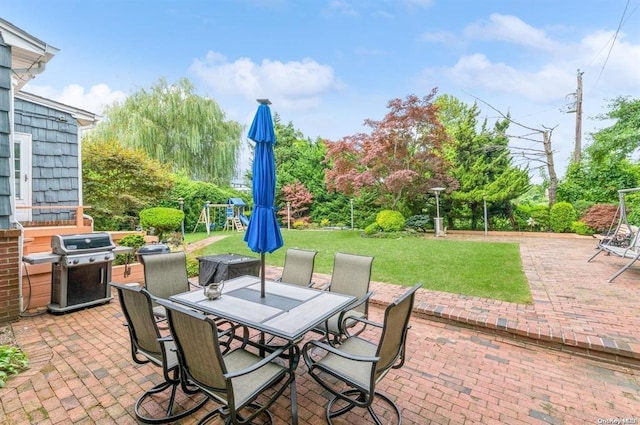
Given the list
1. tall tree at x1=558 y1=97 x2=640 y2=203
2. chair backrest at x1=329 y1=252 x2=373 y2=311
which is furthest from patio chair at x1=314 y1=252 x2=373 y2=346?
tall tree at x1=558 y1=97 x2=640 y2=203

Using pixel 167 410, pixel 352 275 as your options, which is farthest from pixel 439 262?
pixel 167 410

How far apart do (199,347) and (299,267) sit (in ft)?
6.89

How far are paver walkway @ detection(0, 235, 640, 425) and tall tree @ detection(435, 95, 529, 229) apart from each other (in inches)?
346

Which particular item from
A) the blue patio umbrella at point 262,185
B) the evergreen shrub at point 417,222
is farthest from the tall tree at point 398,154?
the blue patio umbrella at point 262,185

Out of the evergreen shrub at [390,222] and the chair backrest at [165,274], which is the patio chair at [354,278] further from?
the evergreen shrub at [390,222]

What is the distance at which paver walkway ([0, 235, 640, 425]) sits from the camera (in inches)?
84.0

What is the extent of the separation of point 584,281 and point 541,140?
11203 mm

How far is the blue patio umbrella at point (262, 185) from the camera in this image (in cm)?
272

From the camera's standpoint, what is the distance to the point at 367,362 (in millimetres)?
1916

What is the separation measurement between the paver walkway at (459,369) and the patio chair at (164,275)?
65 centimetres

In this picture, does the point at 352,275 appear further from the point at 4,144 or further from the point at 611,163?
the point at 611,163

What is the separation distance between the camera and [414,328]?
3.66m

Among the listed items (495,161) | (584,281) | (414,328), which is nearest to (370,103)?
(495,161)

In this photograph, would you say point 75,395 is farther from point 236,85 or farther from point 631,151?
point 631,151
